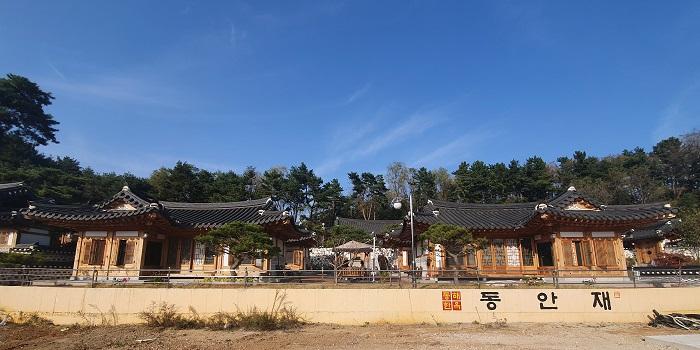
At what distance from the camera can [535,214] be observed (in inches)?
802

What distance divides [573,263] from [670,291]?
18.1 ft

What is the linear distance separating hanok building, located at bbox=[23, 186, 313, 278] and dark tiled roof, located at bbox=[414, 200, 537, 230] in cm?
920

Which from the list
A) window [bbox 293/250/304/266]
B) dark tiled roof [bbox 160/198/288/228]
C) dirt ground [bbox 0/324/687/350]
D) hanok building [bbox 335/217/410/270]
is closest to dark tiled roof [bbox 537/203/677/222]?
dirt ground [bbox 0/324/687/350]

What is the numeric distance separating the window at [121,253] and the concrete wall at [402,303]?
605 cm

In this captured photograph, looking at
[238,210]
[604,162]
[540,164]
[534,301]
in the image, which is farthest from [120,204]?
[604,162]

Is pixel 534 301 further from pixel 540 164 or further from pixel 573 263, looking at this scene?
pixel 540 164

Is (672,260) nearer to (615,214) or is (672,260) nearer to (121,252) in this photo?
(615,214)

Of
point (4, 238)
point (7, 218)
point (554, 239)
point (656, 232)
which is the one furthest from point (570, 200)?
point (4, 238)

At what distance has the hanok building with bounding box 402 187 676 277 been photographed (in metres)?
20.7

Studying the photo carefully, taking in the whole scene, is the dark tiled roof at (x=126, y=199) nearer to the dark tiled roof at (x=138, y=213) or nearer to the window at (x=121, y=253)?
the dark tiled roof at (x=138, y=213)

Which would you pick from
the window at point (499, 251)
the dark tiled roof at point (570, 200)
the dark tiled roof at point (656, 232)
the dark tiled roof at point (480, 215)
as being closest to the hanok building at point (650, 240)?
the dark tiled roof at point (656, 232)

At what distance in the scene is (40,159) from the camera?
202 feet

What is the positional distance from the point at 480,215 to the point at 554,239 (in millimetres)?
5243

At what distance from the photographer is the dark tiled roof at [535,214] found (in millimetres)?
20653
